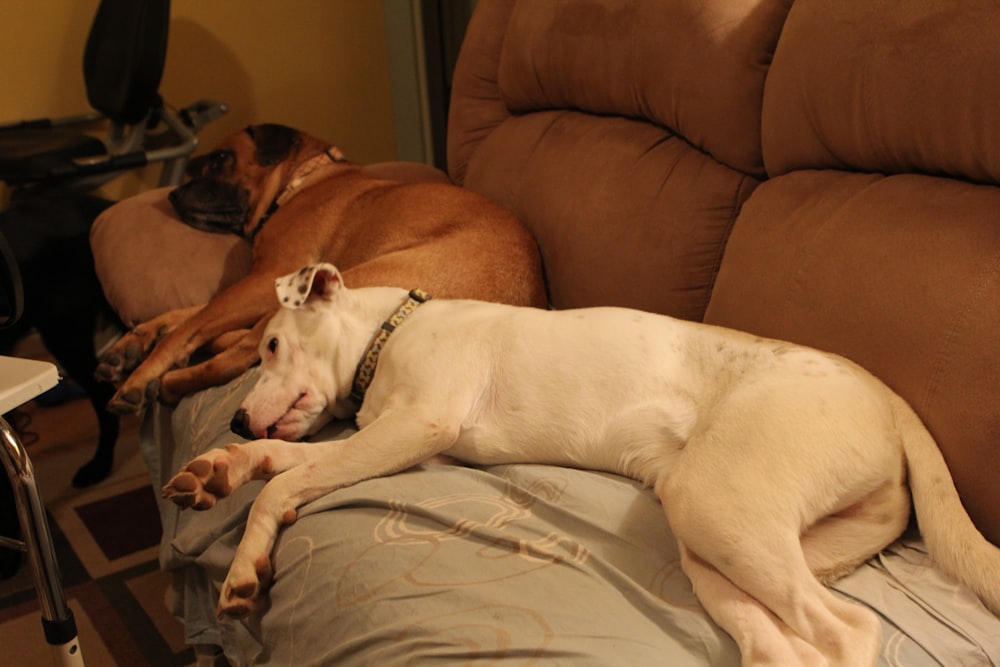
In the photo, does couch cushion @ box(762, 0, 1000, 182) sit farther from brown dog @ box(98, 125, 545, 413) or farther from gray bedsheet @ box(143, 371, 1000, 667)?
brown dog @ box(98, 125, 545, 413)

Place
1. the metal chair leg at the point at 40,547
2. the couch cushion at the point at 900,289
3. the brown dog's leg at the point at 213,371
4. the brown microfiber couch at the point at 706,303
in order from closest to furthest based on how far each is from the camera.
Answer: the brown microfiber couch at the point at 706,303 < the couch cushion at the point at 900,289 < the metal chair leg at the point at 40,547 < the brown dog's leg at the point at 213,371

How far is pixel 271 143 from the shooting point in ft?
9.85

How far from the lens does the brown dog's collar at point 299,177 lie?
9.62 feet

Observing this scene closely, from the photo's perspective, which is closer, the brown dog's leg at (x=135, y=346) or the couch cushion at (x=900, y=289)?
the couch cushion at (x=900, y=289)

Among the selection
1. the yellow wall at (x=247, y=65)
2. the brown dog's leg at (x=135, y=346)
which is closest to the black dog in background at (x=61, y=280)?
the brown dog's leg at (x=135, y=346)

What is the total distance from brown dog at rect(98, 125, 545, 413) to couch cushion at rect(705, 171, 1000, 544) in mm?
742

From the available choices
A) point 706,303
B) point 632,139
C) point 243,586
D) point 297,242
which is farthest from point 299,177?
point 243,586

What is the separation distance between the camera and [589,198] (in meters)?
2.25

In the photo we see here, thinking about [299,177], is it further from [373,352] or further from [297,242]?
[373,352]

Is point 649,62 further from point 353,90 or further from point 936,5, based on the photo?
point 353,90

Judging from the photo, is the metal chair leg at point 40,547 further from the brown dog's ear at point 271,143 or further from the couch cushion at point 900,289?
the brown dog's ear at point 271,143

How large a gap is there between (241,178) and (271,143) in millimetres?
171

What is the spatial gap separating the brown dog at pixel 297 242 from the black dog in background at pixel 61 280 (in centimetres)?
42

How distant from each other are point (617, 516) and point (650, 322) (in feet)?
1.33
